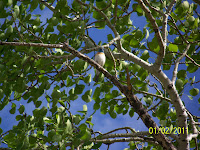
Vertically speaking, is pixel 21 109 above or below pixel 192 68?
below

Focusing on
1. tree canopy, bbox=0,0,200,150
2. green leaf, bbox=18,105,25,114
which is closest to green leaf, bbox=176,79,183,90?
tree canopy, bbox=0,0,200,150

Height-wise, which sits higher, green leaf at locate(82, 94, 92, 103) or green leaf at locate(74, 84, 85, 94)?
green leaf at locate(74, 84, 85, 94)

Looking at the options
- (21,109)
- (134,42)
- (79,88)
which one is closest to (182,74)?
(134,42)

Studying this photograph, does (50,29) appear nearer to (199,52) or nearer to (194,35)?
(194,35)

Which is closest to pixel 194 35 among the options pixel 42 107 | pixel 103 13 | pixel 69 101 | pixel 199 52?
pixel 199 52

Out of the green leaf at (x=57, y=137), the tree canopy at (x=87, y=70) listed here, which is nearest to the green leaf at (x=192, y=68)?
the tree canopy at (x=87, y=70)

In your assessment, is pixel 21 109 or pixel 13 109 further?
pixel 13 109

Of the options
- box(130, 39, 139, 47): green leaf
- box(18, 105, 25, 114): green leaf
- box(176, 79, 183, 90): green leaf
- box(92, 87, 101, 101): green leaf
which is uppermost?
box(130, 39, 139, 47): green leaf

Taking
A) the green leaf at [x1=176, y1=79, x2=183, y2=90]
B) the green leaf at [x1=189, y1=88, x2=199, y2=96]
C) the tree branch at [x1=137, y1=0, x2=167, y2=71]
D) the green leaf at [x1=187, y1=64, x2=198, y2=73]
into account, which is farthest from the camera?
the green leaf at [x1=187, y1=64, x2=198, y2=73]

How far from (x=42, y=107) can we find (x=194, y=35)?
8.01 feet

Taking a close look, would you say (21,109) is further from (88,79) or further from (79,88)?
(88,79)

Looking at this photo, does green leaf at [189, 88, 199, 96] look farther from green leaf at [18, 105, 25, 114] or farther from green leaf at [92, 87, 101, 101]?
green leaf at [18, 105, 25, 114]

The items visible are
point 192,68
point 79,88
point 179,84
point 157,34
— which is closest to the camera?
point 157,34

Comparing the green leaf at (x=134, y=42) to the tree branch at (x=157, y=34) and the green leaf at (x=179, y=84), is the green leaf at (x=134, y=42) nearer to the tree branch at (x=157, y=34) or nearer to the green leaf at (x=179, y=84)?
the tree branch at (x=157, y=34)
